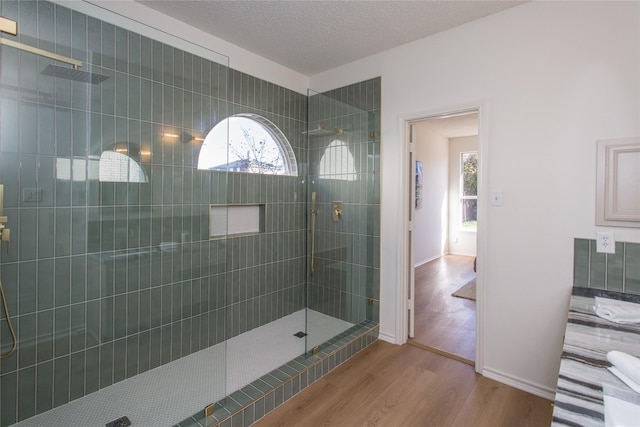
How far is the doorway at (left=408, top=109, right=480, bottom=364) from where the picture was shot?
138 inches

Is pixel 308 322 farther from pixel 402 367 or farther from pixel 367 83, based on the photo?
pixel 367 83

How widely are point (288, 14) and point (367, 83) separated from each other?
1.03m

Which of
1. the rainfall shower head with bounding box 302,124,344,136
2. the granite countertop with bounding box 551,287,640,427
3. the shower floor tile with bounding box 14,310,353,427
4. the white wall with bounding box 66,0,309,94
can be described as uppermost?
the white wall with bounding box 66,0,309,94

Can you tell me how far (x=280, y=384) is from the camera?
80.8 inches

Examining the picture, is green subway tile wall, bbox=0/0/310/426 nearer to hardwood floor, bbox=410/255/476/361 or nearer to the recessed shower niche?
the recessed shower niche

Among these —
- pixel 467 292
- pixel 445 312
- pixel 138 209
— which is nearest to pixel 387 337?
pixel 445 312

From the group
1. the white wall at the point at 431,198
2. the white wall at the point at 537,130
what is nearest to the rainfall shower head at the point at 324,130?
the white wall at the point at 537,130

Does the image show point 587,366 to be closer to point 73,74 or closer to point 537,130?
point 537,130

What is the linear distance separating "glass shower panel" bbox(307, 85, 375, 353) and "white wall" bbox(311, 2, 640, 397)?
774mm

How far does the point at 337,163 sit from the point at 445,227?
16.1 ft

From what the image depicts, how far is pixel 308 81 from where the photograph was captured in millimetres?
3562

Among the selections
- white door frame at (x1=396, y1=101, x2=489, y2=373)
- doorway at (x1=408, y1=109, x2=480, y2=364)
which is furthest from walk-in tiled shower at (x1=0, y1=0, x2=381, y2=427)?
doorway at (x1=408, y1=109, x2=480, y2=364)

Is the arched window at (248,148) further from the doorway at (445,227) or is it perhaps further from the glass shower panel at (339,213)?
the doorway at (445,227)

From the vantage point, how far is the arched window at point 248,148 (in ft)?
8.10
